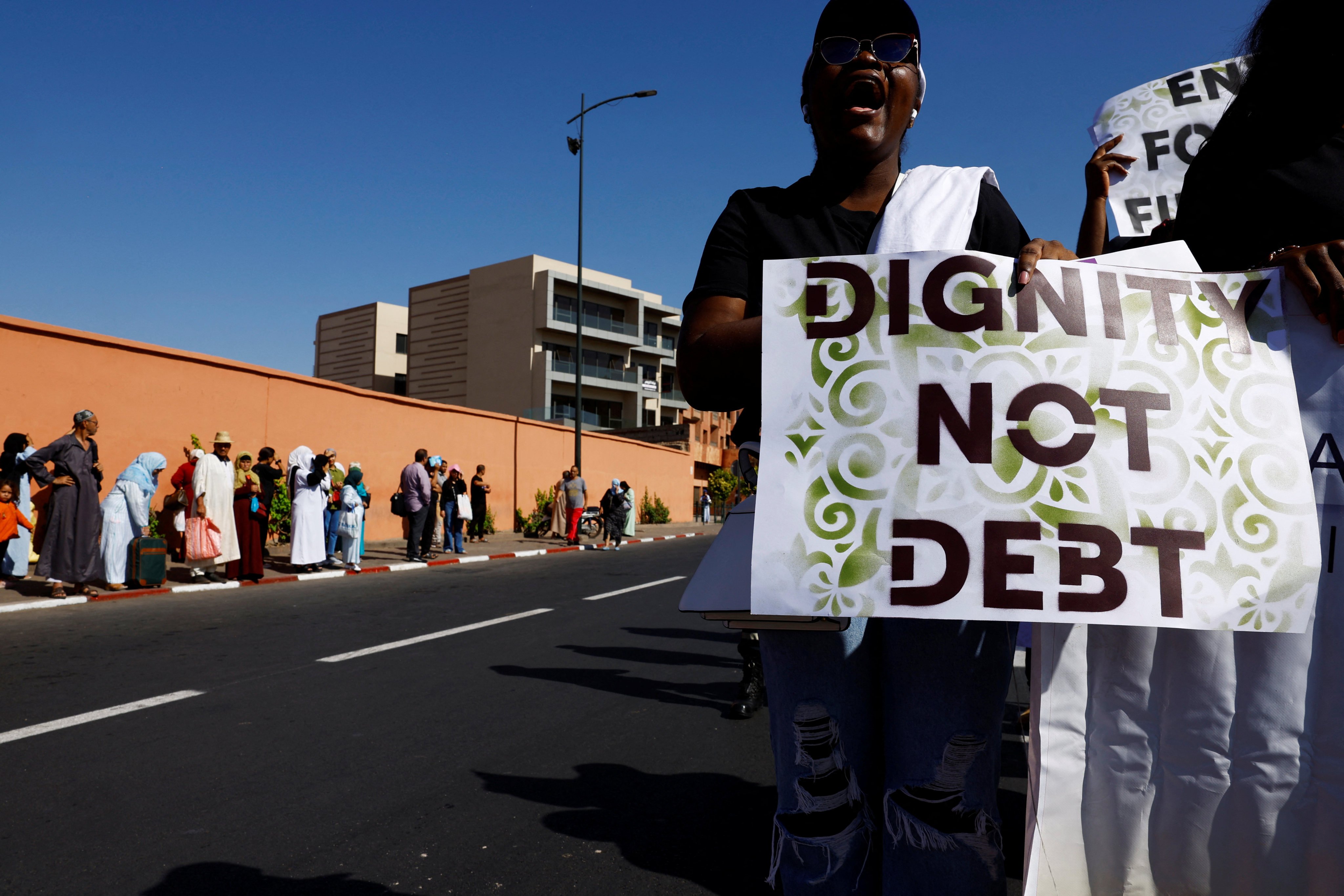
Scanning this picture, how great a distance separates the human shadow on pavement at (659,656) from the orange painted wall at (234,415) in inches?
388

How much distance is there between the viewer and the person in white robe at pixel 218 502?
425 inches

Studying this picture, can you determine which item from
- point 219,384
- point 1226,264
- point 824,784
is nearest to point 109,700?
point 824,784

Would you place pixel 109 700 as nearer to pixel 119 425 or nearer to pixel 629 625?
pixel 629 625

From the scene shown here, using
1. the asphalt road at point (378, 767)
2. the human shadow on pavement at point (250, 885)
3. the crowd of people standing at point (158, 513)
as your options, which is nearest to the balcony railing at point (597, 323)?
the crowd of people standing at point (158, 513)

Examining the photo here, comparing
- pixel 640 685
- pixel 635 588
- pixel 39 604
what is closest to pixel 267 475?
pixel 39 604

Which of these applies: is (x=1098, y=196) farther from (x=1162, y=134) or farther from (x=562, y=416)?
(x=562, y=416)

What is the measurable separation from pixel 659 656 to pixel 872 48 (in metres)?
5.48

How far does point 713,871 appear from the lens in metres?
2.79

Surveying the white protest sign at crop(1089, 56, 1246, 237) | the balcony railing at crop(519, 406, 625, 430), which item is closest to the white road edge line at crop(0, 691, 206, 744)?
the white protest sign at crop(1089, 56, 1246, 237)

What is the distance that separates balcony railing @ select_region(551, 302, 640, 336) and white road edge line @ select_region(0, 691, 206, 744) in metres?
48.0

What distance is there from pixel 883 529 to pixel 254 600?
955 centimetres

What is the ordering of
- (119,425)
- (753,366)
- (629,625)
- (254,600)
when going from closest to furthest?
(753,366) → (629,625) → (254,600) → (119,425)

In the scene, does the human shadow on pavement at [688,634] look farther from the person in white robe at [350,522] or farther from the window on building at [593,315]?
the window on building at [593,315]

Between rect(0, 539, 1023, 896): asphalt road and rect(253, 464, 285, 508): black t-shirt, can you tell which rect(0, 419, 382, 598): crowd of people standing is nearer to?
rect(253, 464, 285, 508): black t-shirt
